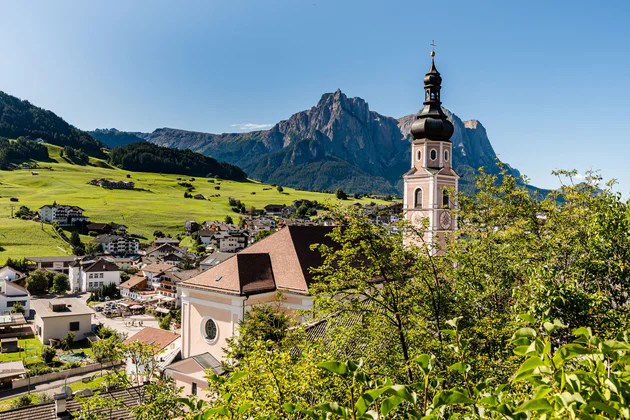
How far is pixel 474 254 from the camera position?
11.9 meters

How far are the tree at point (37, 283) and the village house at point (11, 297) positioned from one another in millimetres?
6348

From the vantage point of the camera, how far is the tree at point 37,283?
75.9m

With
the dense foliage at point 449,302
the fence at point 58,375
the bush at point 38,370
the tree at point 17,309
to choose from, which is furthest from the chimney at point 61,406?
the tree at point 17,309

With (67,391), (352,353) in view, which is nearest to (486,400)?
(352,353)

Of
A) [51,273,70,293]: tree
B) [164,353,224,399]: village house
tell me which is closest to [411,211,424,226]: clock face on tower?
[164,353,224,399]: village house

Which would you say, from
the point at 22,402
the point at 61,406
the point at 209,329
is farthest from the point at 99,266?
the point at 61,406

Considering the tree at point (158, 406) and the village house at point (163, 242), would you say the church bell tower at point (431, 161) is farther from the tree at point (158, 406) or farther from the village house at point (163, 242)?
the village house at point (163, 242)

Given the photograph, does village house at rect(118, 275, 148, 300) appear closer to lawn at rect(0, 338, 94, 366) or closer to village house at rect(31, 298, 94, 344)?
village house at rect(31, 298, 94, 344)

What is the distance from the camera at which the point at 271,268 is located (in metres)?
26.3

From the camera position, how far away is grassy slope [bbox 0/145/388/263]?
103 m

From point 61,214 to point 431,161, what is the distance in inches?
4510

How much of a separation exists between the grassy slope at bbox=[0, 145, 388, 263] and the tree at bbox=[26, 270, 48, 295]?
17.1m

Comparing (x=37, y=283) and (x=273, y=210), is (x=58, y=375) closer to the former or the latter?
(x=37, y=283)

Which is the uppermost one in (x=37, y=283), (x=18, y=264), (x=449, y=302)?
(x=449, y=302)
